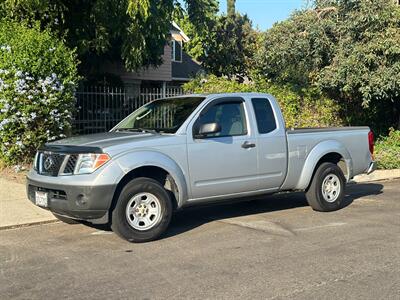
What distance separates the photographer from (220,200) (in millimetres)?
7359

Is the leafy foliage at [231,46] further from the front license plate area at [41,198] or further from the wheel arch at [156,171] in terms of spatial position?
the front license plate area at [41,198]

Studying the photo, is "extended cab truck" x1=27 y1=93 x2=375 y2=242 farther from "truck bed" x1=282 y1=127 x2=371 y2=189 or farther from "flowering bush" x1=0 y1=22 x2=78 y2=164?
"flowering bush" x1=0 y1=22 x2=78 y2=164

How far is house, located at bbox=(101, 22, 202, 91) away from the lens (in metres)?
24.3

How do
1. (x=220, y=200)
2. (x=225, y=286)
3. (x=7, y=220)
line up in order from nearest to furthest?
1. (x=225, y=286)
2. (x=220, y=200)
3. (x=7, y=220)

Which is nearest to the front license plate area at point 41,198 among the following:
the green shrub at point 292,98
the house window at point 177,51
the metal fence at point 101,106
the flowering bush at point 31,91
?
the flowering bush at point 31,91

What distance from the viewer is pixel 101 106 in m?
14.1

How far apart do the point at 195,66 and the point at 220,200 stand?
27493 mm

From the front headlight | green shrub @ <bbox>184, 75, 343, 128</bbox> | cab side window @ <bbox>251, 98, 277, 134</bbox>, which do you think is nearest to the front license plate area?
the front headlight

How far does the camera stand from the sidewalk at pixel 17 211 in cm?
780

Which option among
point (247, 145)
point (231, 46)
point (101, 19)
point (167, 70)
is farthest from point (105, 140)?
point (167, 70)

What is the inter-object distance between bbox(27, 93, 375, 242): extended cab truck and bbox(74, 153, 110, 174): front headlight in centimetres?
1

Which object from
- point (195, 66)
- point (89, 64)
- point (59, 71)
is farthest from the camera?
point (195, 66)

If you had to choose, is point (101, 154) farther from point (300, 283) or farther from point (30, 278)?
point (300, 283)

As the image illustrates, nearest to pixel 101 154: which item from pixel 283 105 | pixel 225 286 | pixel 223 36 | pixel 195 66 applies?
pixel 225 286
